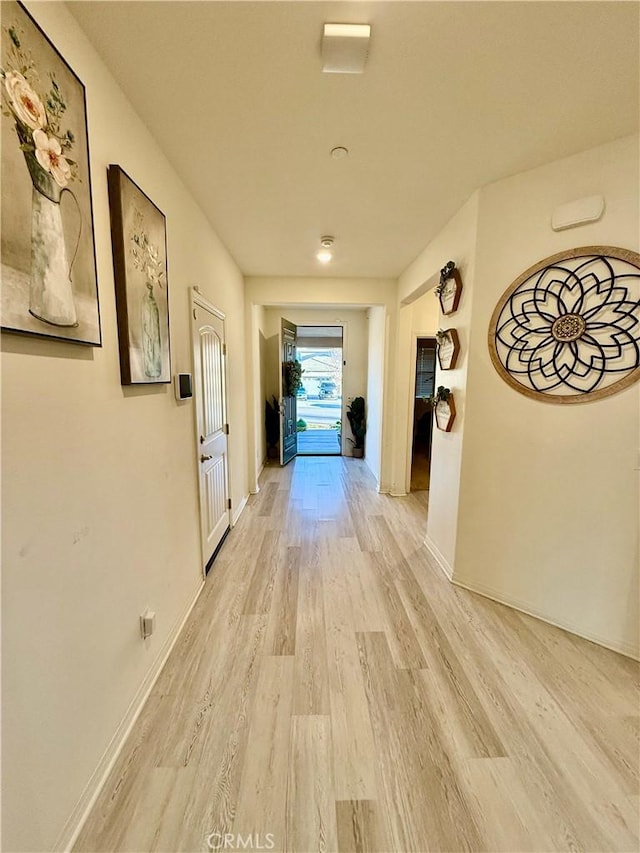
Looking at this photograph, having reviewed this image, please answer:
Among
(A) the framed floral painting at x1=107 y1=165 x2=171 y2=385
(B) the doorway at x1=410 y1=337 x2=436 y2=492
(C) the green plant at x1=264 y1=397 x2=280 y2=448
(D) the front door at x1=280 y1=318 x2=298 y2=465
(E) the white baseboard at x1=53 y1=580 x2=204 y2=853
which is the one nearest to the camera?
(E) the white baseboard at x1=53 y1=580 x2=204 y2=853

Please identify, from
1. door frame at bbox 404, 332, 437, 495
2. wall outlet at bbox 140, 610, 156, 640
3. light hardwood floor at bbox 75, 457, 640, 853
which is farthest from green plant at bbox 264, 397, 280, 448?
wall outlet at bbox 140, 610, 156, 640

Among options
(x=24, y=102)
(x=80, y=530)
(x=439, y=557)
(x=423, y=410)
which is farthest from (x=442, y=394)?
(x=423, y=410)

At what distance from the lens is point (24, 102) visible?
2.73ft

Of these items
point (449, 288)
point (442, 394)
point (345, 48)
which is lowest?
point (442, 394)

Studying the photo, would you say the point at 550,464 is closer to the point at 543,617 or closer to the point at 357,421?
the point at 543,617

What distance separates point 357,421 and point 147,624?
4.35m

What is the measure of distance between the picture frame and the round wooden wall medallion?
293 mm

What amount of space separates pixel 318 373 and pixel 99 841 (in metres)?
6.83

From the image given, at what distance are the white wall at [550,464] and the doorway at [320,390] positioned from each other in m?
3.54

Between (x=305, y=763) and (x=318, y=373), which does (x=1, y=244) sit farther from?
(x=318, y=373)

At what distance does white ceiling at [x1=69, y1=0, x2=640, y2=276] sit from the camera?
1.04 m

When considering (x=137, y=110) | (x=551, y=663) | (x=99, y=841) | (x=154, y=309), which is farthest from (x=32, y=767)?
(x=137, y=110)

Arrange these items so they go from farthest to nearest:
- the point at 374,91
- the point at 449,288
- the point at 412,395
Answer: the point at 412,395, the point at 449,288, the point at 374,91

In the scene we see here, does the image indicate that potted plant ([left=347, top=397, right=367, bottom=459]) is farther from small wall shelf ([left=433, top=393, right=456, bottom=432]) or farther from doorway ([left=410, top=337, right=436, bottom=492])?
small wall shelf ([left=433, top=393, right=456, bottom=432])
